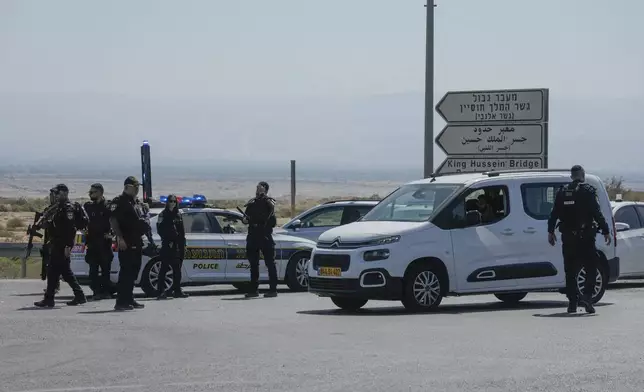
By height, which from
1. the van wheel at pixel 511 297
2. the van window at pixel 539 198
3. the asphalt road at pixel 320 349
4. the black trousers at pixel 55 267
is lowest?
the van wheel at pixel 511 297

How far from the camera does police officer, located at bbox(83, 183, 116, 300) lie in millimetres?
20266

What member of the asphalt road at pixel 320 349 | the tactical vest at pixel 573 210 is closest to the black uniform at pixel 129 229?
the asphalt road at pixel 320 349

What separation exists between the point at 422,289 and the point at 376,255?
2.45 ft

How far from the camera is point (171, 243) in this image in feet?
66.6

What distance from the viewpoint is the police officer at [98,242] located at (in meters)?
20.3

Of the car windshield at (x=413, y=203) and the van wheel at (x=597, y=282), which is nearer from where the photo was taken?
the car windshield at (x=413, y=203)

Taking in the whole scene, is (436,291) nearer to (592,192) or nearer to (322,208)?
(592,192)

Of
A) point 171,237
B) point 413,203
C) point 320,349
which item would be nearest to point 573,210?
point 413,203

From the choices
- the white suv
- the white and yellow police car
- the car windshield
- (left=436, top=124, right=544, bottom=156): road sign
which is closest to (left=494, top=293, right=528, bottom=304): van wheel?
the white suv

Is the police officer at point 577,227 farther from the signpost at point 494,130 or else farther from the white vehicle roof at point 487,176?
the signpost at point 494,130

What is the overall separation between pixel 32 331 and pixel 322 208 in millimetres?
9678

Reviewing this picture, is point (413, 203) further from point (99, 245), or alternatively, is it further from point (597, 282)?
point (99, 245)

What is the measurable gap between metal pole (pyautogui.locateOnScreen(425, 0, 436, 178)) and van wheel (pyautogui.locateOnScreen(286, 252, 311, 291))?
400 centimetres

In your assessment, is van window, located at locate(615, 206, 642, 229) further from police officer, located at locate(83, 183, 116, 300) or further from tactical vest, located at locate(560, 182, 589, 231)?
police officer, located at locate(83, 183, 116, 300)
